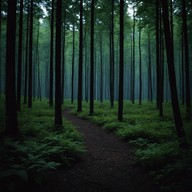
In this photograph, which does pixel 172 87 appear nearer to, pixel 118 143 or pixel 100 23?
pixel 118 143

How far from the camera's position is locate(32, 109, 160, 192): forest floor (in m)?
4.74

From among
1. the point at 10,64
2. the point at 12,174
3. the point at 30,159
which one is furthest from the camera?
the point at 10,64

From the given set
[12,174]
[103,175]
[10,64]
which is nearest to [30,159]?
[12,174]

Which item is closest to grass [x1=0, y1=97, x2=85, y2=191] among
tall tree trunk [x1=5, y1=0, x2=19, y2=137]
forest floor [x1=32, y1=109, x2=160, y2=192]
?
forest floor [x1=32, y1=109, x2=160, y2=192]

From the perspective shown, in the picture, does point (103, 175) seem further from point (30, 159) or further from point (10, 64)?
point (10, 64)

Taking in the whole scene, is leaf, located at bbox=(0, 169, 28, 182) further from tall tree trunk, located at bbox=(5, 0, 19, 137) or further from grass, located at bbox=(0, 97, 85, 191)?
tall tree trunk, located at bbox=(5, 0, 19, 137)

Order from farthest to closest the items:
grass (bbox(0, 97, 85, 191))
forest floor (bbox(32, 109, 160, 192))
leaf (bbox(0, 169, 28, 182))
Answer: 1. forest floor (bbox(32, 109, 160, 192))
2. grass (bbox(0, 97, 85, 191))
3. leaf (bbox(0, 169, 28, 182))

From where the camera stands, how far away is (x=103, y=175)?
18.3 feet

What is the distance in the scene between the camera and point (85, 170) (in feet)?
19.4

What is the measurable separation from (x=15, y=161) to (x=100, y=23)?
23448 mm

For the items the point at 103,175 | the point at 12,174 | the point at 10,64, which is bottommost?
the point at 103,175

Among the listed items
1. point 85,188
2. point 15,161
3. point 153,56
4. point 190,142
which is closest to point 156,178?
point 85,188

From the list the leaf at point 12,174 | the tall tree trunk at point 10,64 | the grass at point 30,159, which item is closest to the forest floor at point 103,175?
the grass at point 30,159

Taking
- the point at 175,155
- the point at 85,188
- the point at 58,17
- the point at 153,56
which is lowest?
the point at 85,188
